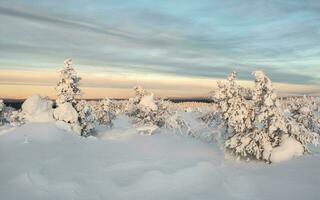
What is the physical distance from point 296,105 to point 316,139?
25768 mm

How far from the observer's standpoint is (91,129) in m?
45.0

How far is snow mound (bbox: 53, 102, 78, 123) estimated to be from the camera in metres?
43.5

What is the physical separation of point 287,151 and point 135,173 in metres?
8.80

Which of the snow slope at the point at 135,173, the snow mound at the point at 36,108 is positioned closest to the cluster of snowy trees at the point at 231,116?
the snow mound at the point at 36,108

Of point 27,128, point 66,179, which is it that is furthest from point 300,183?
point 27,128

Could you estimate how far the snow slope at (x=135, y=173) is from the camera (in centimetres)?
1998

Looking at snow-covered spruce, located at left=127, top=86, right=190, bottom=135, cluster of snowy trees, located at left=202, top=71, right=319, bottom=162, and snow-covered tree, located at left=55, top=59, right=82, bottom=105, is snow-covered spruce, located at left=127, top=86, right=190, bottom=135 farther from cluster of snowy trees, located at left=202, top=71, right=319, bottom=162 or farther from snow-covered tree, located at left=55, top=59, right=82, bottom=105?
cluster of snowy trees, located at left=202, top=71, right=319, bottom=162

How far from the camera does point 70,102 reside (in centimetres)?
4500

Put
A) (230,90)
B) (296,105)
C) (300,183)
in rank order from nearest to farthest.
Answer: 1. (300,183)
2. (230,90)
3. (296,105)

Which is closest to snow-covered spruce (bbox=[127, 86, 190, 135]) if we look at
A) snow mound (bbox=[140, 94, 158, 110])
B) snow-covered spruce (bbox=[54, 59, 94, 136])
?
snow mound (bbox=[140, 94, 158, 110])

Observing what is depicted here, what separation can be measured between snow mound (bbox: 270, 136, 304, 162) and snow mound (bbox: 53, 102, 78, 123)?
914 inches

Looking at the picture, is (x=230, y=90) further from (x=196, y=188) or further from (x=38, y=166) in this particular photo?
(x=38, y=166)

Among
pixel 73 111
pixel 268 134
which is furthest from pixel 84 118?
pixel 268 134

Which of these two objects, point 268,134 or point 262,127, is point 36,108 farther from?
point 268,134
